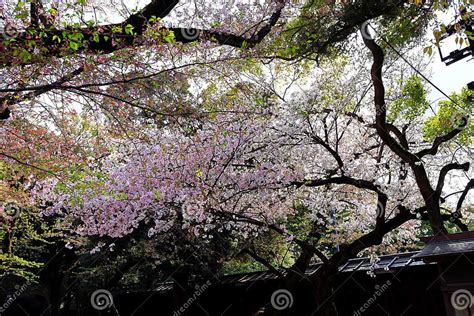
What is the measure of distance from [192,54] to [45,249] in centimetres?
1272

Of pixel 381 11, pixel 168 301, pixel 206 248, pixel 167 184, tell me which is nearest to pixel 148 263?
pixel 206 248

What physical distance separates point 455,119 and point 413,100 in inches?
31.8

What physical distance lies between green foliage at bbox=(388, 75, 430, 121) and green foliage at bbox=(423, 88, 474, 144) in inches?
15.2

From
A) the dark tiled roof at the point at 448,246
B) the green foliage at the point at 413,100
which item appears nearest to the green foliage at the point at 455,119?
the green foliage at the point at 413,100

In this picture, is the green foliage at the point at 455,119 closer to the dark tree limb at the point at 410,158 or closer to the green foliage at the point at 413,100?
the green foliage at the point at 413,100

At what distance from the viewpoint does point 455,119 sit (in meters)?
8.18

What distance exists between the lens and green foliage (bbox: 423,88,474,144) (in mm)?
8180

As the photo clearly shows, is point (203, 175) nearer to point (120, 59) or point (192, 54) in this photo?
point (192, 54)

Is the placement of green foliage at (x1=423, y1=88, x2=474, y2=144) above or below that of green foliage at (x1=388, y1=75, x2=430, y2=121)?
below

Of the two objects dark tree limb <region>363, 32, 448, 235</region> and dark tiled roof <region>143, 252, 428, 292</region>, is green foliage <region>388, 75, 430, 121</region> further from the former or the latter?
dark tiled roof <region>143, 252, 428, 292</region>

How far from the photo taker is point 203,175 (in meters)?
7.76

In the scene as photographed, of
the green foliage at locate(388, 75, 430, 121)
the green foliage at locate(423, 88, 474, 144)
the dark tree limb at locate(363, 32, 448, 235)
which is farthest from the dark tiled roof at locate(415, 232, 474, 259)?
the green foliage at locate(388, 75, 430, 121)

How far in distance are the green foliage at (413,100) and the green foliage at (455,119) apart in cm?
39

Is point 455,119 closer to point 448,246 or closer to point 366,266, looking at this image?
point 448,246
